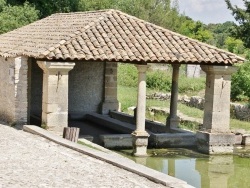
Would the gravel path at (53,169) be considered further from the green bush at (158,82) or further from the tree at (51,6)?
the tree at (51,6)

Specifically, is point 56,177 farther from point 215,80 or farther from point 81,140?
point 215,80

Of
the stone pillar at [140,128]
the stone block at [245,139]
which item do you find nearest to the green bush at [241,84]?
the stone block at [245,139]

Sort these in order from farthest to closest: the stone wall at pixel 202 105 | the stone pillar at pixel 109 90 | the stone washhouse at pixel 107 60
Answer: the stone wall at pixel 202 105
the stone pillar at pixel 109 90
the stone washhouse at pixel 107 60

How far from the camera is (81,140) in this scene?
1554 cm

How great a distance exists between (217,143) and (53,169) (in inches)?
295

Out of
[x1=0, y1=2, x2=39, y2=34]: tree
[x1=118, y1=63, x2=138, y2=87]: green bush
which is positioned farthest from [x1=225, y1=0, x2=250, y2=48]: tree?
[x1=0, y1=2, x2=39, y2=34]: tree

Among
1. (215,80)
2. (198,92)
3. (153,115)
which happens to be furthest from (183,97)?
(215,80)

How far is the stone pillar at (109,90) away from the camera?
22266mm

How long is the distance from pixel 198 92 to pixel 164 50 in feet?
60.3

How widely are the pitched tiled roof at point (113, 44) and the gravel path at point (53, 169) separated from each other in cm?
342

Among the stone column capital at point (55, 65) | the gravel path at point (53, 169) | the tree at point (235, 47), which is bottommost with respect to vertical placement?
the gravel path at point (53, 169)

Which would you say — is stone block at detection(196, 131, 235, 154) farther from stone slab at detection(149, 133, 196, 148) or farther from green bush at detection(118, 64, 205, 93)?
green bush at detection(118, 64, 205, 93)

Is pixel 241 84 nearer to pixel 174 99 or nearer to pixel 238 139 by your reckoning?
pixel 174 99

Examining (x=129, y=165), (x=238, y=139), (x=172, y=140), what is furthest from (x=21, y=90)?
(x=129, y=165)
